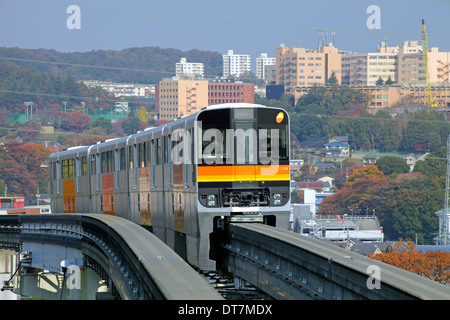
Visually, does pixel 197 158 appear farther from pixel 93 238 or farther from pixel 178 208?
pixel 93 238

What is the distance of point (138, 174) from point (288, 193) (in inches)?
297

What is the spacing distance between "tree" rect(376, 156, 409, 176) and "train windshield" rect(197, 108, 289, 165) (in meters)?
160

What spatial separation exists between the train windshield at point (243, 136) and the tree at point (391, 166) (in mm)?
159801

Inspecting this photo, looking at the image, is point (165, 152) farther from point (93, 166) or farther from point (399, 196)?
point (399, 196)

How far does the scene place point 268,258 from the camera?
1861cm

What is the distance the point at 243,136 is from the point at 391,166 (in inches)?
6408

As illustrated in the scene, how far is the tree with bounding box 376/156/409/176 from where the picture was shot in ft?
591

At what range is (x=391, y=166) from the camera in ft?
597

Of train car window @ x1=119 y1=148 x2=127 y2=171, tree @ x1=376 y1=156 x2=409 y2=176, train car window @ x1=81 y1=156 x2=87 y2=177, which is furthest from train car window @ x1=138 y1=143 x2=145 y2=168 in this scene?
tree @ x1=376 y1=156 x2=409 y2=176

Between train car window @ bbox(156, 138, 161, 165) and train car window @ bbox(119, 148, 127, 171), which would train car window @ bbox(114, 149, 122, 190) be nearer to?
train car window @ bbox(119, 148, 127, 171)

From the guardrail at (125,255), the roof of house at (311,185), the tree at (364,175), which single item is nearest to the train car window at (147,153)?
the guardrail at (125,255)

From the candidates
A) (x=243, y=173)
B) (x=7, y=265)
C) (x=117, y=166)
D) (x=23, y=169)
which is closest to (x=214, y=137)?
(x=243, y=173)

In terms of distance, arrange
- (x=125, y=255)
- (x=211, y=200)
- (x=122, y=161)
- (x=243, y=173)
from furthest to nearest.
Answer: (x=122, y=161)
(x=243, y=173)
(x=211, y=200)
(x=125, y=255)
